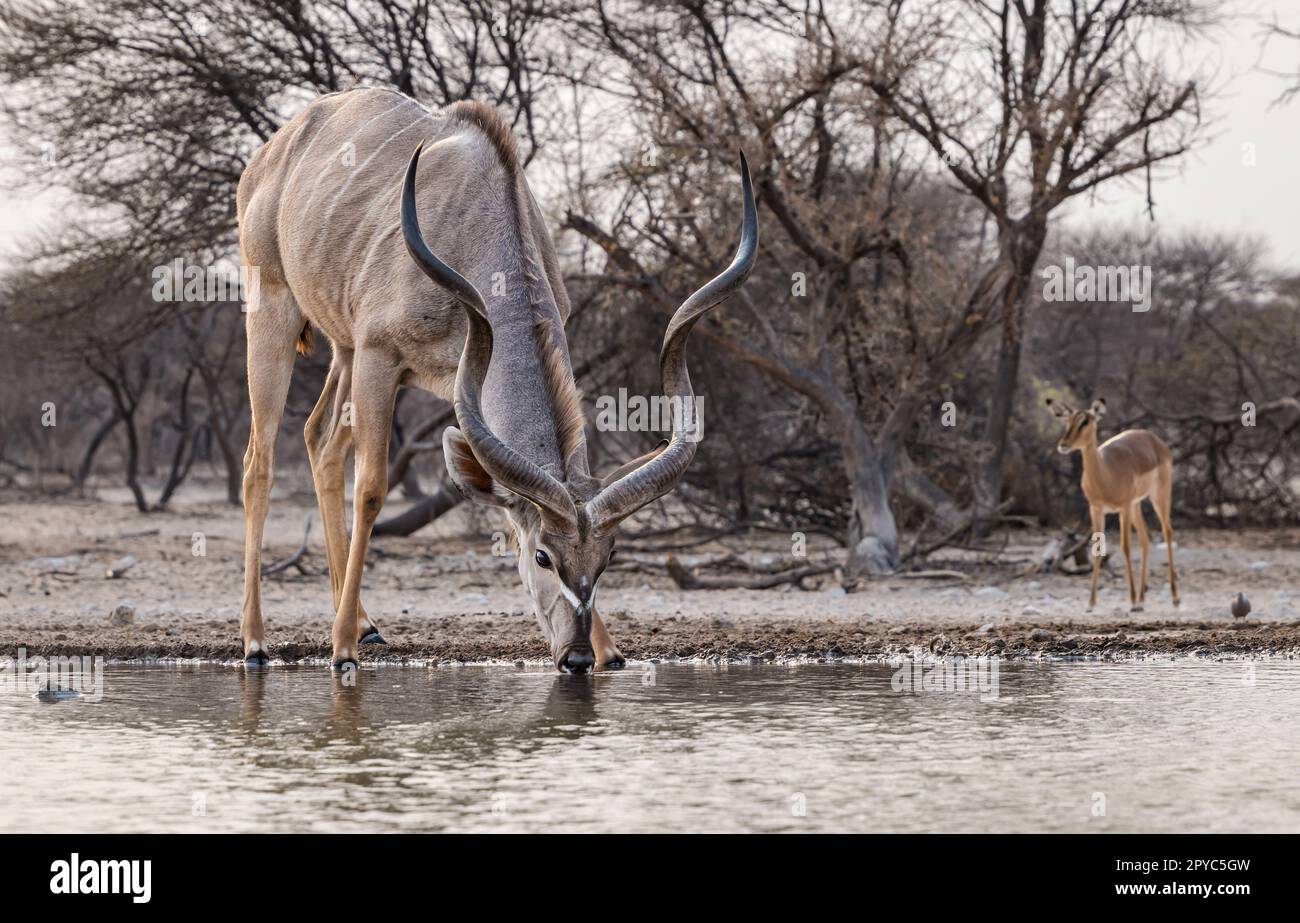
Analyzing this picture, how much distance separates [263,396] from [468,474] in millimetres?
2038

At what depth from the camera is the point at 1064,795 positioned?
3.81 m

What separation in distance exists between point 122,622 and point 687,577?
3509 mm

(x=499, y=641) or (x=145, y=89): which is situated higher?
(x=145, y=89)

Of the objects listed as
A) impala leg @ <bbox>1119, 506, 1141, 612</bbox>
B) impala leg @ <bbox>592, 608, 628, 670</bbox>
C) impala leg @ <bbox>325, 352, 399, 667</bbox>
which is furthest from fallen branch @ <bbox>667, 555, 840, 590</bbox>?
impala leg @ <bbox>592, 608, 628, 670</bbox>

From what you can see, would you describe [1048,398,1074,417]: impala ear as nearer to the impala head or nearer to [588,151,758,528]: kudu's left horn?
the impala head

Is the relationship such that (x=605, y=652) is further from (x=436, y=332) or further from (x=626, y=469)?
(x=436, y=332)

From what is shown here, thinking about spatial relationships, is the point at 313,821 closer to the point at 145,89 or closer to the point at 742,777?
the point at 742,777

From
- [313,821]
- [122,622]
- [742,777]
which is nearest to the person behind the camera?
[313,821]

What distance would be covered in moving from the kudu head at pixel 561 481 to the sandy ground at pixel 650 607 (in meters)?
1.38

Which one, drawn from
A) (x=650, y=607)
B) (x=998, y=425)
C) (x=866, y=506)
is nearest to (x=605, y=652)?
(x=650, y=607)

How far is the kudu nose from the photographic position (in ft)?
17.1

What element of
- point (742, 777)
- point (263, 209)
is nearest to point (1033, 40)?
point (263, 209)

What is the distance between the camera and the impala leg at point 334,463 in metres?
7.20

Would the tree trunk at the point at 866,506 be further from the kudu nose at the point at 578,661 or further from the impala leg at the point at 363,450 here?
the kudu nose at the point at 578,661
